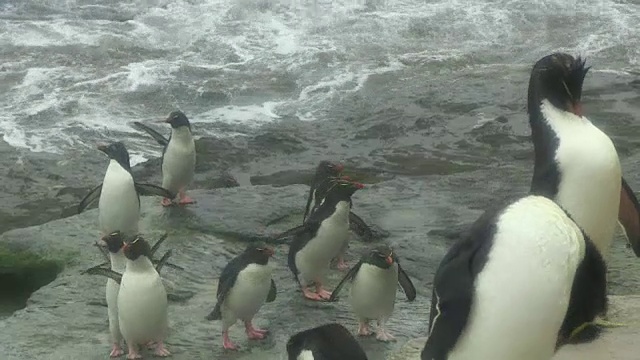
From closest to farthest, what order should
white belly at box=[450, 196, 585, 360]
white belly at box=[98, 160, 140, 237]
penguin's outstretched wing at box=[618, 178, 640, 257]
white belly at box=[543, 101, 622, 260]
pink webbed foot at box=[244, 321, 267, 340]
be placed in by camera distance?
white belly at box=[450, 196, 585, 360]
white belly at box=[543, 101, 622, 260]
penguin's outstretched wing at box=[618, 178, 640, 257]
pink webbed foot at box=[244, 321, 267, 340]
white belly at box=[98, 160, 140, 237]

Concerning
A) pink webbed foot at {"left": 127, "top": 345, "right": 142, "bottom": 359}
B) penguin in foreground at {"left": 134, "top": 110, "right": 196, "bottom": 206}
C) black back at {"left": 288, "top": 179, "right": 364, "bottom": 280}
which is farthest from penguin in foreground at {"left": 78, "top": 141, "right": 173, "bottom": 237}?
pink webbed foot at {"left": 127, "top": 345, "right": 142, "bottom": 359}

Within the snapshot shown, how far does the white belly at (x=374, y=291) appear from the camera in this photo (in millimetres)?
4727

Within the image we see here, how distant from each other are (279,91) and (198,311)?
19.8 feet

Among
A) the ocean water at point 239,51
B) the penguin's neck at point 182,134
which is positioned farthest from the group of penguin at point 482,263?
the ocean water at point 239,51

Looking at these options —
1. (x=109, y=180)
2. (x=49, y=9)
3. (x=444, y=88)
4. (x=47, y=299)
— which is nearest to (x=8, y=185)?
(x=109, y=180)

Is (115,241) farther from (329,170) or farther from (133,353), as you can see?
(329,170)

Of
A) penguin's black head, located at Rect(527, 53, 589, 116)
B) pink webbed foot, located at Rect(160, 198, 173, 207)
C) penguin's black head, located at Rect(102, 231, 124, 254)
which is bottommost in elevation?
pink webbed foot, located at Rect(160, 198, 173, 207)

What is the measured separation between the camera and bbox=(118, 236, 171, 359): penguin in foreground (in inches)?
185

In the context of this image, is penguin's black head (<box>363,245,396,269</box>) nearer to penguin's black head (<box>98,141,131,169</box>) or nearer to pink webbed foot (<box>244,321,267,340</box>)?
pink webbed foot (<box>244,321,267,340</box>)

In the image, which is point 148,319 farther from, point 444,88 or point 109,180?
point 444,88

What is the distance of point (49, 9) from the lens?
15086mm

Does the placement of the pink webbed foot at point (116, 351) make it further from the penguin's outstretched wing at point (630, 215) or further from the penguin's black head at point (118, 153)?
→ the penguin's outstretched wing at point (630, 215)

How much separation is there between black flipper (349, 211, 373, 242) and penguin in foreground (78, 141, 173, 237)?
1297 millimetres

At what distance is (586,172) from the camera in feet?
12.2
